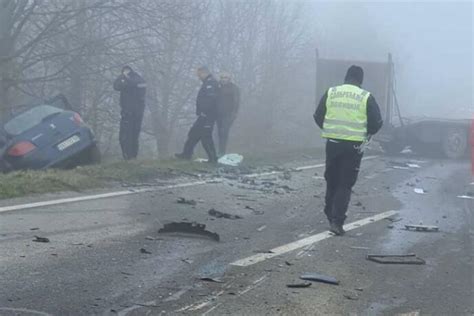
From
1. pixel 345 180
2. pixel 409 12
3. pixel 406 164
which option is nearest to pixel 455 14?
pixel 409 12

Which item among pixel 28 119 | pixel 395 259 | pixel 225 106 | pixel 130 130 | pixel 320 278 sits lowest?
pixel 395 259

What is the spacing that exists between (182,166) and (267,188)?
88.6 inches

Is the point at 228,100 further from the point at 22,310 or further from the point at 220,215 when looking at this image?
the point at 22,310

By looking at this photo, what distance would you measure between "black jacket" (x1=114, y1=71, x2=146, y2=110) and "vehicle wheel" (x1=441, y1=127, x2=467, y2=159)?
34.9 ft

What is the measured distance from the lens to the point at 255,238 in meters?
8.21

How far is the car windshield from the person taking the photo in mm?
13594

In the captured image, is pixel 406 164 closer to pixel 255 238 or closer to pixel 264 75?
pixel 255 238

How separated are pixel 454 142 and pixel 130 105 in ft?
36.1

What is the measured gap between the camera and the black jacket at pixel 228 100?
57.1ft

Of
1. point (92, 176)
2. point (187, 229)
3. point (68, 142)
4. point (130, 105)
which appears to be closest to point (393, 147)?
point (130, 105)

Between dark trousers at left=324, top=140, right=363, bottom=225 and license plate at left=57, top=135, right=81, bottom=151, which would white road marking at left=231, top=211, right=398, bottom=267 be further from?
license plate at left=57, top=135, right=81, bottom=151

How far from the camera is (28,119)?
13.8 meters

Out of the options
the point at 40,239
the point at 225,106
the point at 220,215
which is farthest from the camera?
the point at 225,106

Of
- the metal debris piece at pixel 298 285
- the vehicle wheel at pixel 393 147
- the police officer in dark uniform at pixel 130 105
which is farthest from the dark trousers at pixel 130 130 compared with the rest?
the metal debris piece at pixel 298 285
